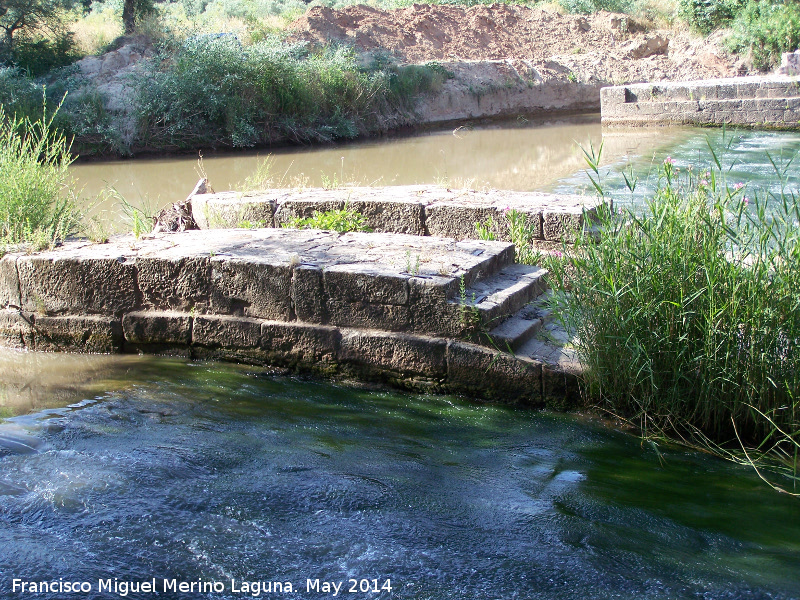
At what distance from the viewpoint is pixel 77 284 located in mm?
5094

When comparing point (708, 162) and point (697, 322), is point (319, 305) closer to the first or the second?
point (697, 322)

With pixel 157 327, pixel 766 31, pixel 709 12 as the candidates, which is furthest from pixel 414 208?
pixel 709 12

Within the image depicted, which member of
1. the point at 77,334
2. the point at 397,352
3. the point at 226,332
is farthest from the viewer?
the point at 77,334

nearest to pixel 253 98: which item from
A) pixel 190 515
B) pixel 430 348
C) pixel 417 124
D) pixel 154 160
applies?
pixel 154 160

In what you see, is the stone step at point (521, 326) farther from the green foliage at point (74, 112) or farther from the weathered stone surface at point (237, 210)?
the green foliage at point (74, 112)

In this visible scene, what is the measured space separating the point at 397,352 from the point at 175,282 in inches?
65.7

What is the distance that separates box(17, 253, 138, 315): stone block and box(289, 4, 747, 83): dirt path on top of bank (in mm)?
17461

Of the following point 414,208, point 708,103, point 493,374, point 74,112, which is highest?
point 74,112

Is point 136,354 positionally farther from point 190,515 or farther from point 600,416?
point 600,416

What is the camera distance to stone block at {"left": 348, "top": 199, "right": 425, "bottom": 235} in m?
6.16

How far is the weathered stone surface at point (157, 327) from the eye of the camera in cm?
496

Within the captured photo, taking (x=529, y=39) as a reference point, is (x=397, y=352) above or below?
below

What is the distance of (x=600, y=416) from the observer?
13.0ft

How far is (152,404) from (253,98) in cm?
1365
